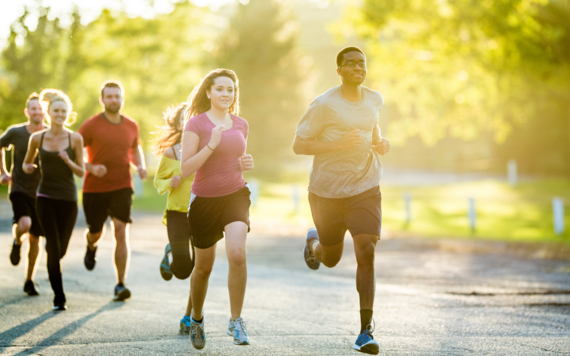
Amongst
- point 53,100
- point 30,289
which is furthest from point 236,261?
point 30,289

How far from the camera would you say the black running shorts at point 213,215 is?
4.90 m

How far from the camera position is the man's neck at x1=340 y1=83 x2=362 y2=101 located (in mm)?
5230

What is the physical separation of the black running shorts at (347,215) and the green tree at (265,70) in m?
39.0

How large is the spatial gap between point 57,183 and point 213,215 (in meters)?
2.60

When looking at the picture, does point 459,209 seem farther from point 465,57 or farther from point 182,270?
point 182,270

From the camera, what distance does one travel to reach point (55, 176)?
6.78 m

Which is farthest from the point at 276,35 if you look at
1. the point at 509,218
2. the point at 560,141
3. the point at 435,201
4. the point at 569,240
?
the point at 569,240

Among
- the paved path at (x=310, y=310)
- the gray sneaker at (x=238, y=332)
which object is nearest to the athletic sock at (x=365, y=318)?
the paved path at (x=310, y=310)

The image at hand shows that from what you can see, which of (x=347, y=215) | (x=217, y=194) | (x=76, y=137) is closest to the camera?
(x=217, y=194)

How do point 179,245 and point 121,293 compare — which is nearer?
point 179,245

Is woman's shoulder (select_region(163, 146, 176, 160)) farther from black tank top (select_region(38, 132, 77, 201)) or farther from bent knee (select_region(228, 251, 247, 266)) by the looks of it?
bent knee (select_region(228, 251, 247, 266))

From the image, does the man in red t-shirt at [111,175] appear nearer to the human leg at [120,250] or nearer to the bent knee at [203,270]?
the human leg at [120,250]

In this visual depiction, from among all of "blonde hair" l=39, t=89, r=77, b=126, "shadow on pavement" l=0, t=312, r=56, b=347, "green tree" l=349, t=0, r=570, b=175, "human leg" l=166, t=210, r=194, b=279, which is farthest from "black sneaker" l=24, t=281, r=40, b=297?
"green tree" l=349, t=0, r=570, b=175

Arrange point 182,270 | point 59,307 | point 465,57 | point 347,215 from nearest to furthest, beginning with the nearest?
point 347,215
point 182,270
point 59,307
point 465,57
